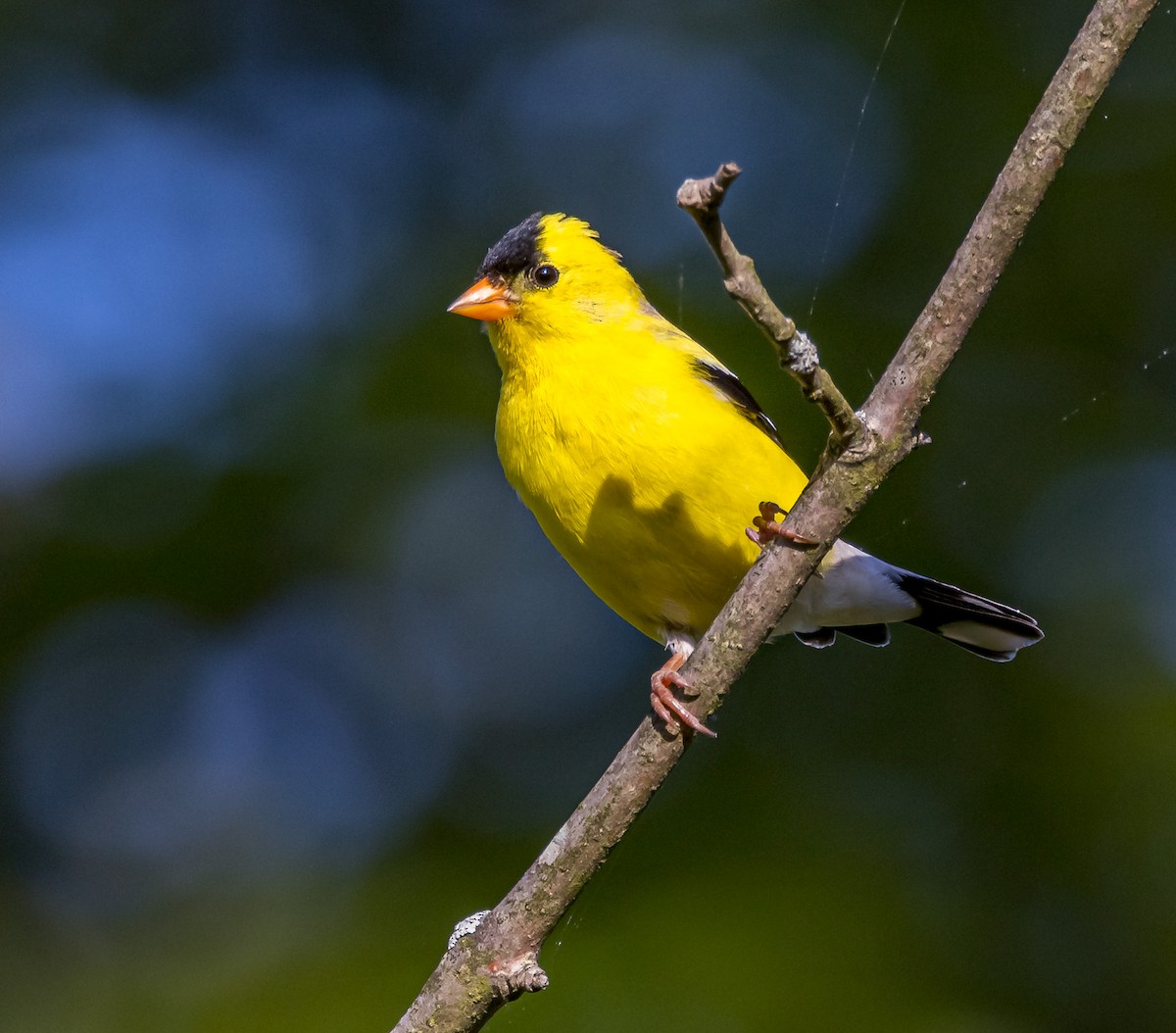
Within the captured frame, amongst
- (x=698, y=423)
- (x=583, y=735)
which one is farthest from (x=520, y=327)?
(x=583, y=735)

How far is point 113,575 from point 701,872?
2027 millimetres

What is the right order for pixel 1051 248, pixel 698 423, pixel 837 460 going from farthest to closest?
pixel 1051 248, pixel 698 423, pixel 837 460

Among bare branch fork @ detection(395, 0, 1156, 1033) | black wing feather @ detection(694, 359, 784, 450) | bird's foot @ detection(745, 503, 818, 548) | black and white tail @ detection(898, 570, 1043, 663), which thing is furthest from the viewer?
black and white tail @ detection(898, 570, 1043, 663)

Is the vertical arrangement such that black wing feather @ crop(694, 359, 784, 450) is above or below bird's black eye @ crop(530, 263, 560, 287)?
below

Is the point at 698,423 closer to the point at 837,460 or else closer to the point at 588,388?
the point at 588,388

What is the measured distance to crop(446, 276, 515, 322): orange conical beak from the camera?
3.36 m

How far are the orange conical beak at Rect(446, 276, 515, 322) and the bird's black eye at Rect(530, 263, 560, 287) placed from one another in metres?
0.08

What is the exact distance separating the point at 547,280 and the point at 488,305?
0.54 feet

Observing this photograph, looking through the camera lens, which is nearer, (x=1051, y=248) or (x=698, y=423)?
(x=698, y=423)

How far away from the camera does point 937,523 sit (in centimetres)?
382

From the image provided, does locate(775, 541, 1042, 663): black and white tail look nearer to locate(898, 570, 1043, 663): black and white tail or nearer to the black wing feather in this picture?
locate(898, 570, 1043, 663): black and white tail

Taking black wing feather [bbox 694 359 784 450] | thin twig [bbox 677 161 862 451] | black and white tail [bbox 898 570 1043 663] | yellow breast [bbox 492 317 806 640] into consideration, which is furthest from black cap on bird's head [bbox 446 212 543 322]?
thin twig [bbox 677 161 862 451]

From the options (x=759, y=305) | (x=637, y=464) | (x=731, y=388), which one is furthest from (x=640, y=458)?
(x=759, y=305)

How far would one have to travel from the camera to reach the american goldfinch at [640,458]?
3.03 meters
